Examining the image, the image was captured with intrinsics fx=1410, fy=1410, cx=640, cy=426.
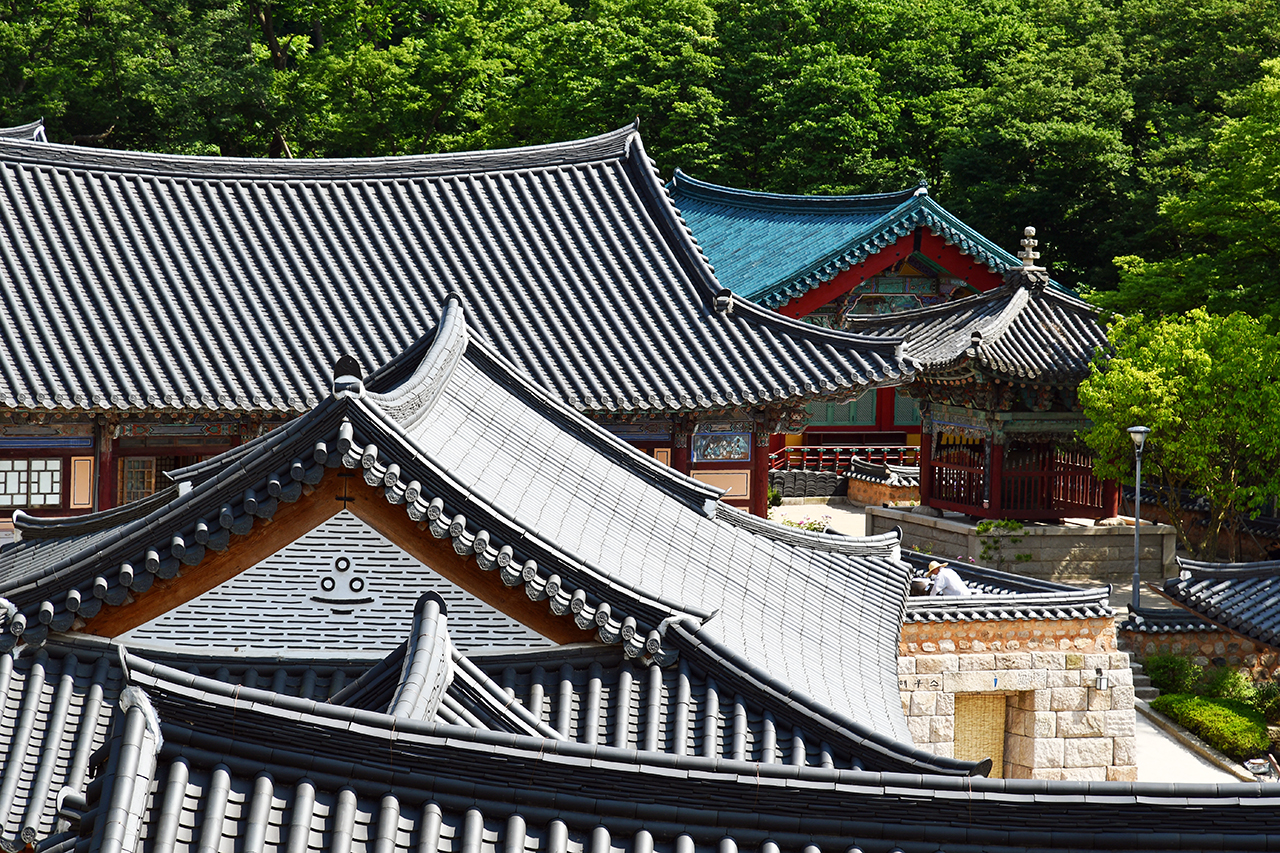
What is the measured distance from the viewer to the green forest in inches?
1641

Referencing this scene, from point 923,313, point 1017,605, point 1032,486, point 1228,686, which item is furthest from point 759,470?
point 923,313

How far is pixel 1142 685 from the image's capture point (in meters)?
21.8

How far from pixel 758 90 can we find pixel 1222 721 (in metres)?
30.9

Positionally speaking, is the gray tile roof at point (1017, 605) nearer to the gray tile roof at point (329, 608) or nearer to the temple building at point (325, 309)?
the temple building at point (325, 309)

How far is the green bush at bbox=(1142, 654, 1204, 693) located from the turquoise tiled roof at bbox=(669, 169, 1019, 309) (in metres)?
13.8

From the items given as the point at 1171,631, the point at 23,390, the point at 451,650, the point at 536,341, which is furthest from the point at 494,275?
the point at 451,650

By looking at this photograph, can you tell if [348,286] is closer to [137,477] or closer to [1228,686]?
[137,477]

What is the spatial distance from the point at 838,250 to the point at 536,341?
47.8ft

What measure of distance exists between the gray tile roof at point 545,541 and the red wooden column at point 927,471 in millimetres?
16446

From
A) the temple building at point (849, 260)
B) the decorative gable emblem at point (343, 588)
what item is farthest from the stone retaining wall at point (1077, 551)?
the decorative gable emblem at point (343, 588)

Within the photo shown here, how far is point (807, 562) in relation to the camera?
45.2 ft

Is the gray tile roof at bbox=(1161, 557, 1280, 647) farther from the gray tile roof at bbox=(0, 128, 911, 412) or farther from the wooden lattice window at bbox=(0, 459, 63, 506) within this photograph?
the wooden lattice window at bbox=(0, 459, 63, 506)

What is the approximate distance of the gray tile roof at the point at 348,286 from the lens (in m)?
18.8

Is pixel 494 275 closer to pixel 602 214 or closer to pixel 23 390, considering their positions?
pixel 602 214
